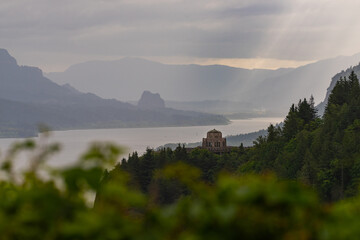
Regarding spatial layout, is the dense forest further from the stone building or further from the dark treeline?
the stone building

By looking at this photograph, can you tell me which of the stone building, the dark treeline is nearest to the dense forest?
the dark treeline

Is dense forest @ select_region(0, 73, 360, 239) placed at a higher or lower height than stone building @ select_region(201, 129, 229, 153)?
lower

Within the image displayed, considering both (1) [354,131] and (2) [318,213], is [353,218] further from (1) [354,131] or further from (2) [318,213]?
(1) [354,131]

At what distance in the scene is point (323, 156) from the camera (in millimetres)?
49719

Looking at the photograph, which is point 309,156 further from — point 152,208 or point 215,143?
point 152,208

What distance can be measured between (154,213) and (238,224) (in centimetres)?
57

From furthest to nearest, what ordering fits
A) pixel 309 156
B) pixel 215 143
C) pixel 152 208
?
pixel 215 143, pixel 309 156, pixel 152 208

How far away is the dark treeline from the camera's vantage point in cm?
4519

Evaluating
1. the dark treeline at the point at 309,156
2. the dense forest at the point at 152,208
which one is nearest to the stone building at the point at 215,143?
the dark treeline at the point at 309,156

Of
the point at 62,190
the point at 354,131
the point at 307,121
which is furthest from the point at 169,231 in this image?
the point at 307,121

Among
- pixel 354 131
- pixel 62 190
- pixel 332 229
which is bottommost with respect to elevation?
pixel 332 229

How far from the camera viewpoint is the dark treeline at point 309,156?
45188 millimetres

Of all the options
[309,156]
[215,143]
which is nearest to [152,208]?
[309,156]

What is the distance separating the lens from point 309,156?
51.9 metres
